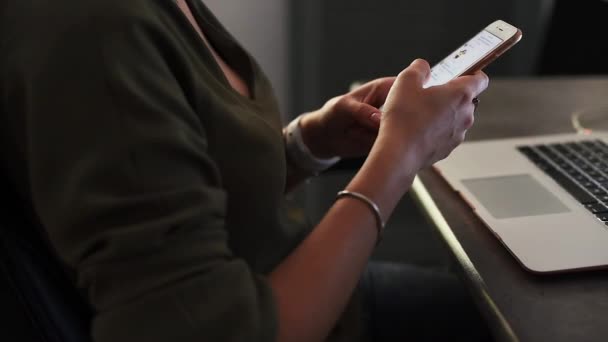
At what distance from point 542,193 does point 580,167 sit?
8cm

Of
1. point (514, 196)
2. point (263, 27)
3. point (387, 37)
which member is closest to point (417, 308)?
point (514, 196)

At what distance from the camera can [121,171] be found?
0.44 meters

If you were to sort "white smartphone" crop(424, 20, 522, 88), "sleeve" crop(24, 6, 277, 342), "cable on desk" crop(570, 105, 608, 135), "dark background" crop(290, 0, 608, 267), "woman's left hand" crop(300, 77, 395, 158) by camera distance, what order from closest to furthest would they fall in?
"sleeve" crop(24, 6, 277, 342), "white smartphone" crop(424, 20, 522, 88), "woman's left hand" crop(300, 77, 395, 158), "cable on desk" crop(570, 105, 608, 135), "dark background" crop(290, 0, 608, 267)

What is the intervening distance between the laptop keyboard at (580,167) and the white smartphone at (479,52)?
0.18 metres

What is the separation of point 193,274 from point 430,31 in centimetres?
113

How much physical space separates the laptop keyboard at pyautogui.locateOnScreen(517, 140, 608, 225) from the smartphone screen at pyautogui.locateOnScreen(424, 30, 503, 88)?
175mm

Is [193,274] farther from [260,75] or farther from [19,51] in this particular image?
[260,75]

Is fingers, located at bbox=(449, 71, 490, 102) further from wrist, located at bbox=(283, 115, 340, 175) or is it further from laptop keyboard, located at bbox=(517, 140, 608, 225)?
wrist, located at bbox=(283, 115, 340, 175)

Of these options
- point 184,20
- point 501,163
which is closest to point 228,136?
point 184,20

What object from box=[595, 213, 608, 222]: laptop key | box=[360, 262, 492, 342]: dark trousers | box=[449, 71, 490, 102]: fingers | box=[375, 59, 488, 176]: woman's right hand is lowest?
box=[360, 262, 492, 342]: dark trousers

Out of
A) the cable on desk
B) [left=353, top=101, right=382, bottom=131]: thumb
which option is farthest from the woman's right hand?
the cable on desk

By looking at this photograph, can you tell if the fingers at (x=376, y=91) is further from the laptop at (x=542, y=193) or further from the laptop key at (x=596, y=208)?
the laptop key at (x=596, y=208)

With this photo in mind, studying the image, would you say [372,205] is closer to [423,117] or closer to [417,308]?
[423,117]

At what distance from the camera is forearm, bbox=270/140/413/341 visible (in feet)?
1.69
